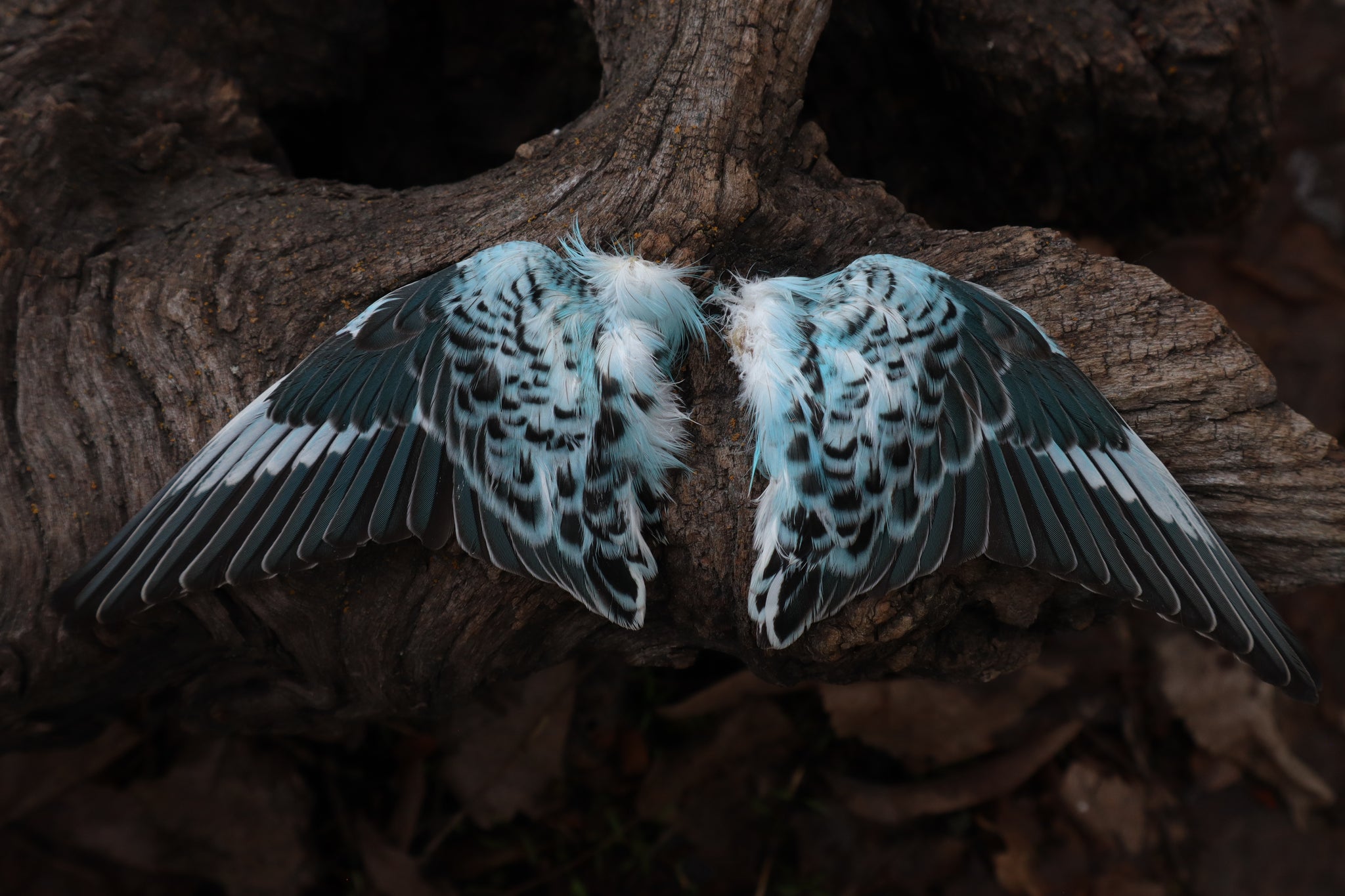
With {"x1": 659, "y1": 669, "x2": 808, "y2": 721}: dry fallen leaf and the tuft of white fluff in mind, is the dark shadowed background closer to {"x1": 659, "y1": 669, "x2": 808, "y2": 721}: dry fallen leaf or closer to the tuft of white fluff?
{"x1": 659, "y1": 669, "x2": 808, "y2": 721}: dry fallen leaf

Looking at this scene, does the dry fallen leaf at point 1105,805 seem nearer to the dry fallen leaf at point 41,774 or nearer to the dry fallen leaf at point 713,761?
the dry fallen leaf at point 713,761

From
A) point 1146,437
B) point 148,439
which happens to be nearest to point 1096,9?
point 1146,437

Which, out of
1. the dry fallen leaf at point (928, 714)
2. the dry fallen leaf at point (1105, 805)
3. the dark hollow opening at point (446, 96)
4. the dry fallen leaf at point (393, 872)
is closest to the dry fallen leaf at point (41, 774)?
the dry fallen leaf at point (393, 872)

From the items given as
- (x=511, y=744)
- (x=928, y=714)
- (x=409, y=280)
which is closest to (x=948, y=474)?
(x=409, y=280)

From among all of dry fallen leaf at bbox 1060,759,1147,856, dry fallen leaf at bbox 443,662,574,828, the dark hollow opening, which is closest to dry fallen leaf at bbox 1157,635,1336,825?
dry fallen leaf at bbox 1060,759,1147,856

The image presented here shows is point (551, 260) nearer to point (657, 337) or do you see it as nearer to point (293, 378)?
point (657, 337)

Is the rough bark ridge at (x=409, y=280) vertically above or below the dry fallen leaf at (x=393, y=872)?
above
